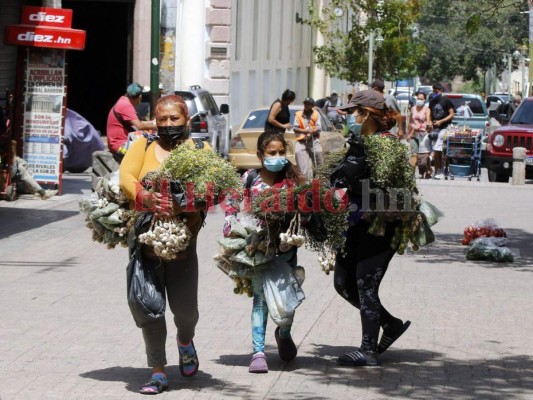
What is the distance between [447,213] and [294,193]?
1170 centimetres

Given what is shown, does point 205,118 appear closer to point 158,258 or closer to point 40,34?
point 40,34

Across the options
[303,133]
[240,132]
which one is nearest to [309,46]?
[240,132]

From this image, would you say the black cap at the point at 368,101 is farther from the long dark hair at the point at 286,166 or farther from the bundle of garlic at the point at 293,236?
the bundle of garlic at the point at 293,236

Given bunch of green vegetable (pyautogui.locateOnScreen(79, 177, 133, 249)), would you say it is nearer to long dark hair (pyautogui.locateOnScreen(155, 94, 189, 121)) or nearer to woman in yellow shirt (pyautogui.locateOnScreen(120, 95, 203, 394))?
woman in yellow shirt (pyautogui.locateOnScreen(120, 95, 203, 394))

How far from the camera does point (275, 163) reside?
795 cm

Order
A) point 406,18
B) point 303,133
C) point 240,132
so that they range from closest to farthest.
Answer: point 303,133, point 240,132, point 406,18

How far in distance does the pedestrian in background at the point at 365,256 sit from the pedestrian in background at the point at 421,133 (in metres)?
18.5

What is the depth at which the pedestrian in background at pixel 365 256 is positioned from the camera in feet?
27.0

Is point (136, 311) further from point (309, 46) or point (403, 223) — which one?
point (309, 46)

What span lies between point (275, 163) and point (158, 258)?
38.7 inches

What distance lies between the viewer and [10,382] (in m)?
7.75

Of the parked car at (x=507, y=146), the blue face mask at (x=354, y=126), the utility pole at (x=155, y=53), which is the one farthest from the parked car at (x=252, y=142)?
the blue face mask at (x=354, y=126)

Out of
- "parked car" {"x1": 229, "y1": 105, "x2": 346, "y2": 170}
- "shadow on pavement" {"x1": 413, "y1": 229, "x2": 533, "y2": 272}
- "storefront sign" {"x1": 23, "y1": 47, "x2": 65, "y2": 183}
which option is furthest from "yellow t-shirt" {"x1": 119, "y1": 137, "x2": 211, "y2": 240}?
"parked car" {"x1": 229, "y1": 105, "x2": 346, "y2": 170}

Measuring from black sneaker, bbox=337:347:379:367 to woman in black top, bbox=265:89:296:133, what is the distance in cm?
1563
